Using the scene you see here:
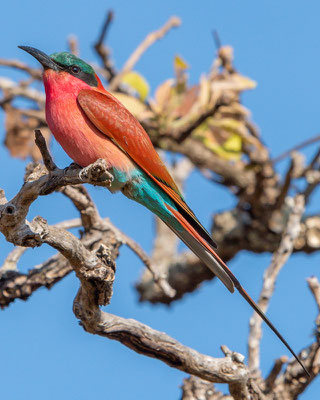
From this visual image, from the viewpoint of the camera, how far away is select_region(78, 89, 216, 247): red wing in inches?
129

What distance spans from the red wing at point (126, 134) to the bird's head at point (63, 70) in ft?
0.43

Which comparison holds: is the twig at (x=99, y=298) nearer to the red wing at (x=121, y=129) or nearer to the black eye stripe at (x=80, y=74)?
the red wing at (x=121, y=129)

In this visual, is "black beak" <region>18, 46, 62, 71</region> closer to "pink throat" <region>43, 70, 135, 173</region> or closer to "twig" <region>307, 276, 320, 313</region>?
"pink throat" <region>43, 70, 135, 173</region>

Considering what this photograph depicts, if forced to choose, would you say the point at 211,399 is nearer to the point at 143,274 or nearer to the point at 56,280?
the point at 56,280

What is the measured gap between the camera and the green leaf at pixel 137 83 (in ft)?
15.2

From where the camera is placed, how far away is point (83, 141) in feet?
10.4

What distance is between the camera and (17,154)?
4684 mm

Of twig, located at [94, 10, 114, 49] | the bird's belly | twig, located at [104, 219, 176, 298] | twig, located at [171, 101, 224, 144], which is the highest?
twig, located at [94, 10, 114, 49]

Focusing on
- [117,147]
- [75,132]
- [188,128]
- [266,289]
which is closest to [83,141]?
[75,132]

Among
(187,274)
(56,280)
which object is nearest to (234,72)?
(187,274)

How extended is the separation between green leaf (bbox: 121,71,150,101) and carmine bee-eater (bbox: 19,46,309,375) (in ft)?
3.79

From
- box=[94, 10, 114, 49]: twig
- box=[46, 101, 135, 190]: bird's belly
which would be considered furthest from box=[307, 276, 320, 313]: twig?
box=[94, 10, 114, 49]: twig

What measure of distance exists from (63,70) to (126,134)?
0.52m

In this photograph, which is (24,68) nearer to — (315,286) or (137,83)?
(137,83)
